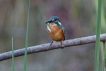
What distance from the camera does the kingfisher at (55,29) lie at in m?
1.62

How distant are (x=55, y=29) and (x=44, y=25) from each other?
2463 mm

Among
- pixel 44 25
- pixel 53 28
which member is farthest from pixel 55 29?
pixel 44 25

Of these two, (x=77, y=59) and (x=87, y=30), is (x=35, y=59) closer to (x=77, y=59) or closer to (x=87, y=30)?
(x=77, y=59)

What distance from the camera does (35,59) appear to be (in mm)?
4781

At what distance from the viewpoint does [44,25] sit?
416 centimetres

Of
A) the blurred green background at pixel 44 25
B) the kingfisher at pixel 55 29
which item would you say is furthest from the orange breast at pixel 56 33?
the blurred green background at pixel 44 25

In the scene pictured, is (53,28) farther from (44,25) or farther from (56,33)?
(44,25)

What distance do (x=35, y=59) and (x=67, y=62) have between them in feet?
2.42

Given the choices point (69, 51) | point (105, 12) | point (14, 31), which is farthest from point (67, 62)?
point (105, 12)

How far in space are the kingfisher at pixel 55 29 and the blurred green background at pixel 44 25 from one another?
3.85 feet

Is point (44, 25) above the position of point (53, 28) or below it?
above

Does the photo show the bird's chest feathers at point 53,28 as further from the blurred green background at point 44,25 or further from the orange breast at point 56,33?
the blurred green background at point 44,25

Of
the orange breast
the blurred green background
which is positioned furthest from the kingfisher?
the blurred green background

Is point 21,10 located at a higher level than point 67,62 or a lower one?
higher
